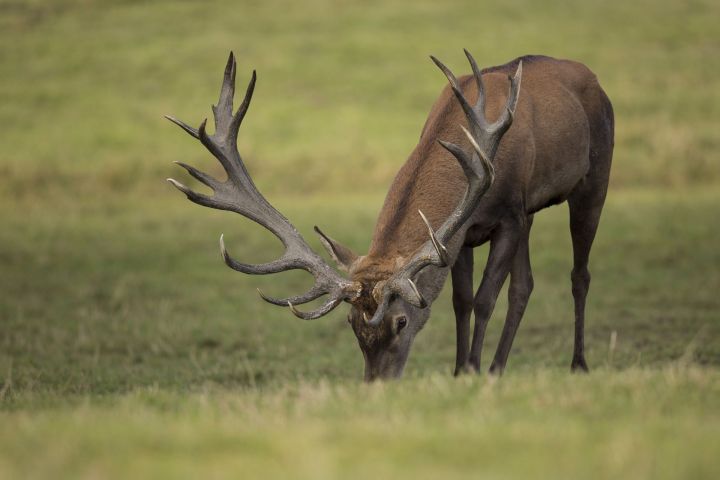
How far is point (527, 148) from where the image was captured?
848 centimetres

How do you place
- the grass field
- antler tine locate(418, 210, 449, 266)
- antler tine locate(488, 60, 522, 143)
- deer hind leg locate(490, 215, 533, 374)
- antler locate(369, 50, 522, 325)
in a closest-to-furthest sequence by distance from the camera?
the grass field
antler tine locate(418, 210, 449, 266)
antler locate(369, 50, 522, 325)
antler tine locate(488, 60, 522, 143)
deer hind leg locate(490, 215, 533, 374)

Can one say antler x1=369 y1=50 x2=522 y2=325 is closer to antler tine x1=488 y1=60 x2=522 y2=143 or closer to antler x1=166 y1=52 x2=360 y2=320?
antler tine x1=488 y1=60 x2=522 y2=143

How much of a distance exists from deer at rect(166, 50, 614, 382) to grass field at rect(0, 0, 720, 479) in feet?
2.10

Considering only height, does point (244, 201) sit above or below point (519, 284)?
above

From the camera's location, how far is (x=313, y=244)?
17531mm

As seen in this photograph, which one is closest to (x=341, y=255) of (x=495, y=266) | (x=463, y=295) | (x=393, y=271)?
(x=393, y=271)

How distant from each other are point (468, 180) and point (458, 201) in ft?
1.44

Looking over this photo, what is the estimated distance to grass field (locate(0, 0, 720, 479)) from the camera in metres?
4.46

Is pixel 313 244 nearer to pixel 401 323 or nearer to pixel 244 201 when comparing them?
pixel 244 201

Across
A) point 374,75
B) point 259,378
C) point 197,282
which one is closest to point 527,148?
point 259,378

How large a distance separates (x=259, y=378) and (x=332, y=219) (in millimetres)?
9830

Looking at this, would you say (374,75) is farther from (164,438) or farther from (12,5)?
(164,438)

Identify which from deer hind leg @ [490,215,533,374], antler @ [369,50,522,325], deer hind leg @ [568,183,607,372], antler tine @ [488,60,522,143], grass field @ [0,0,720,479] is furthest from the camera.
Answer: deer hind leg @ [568,183,607,372]

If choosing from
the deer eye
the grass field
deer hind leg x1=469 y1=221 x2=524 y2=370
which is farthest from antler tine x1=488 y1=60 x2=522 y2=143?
the grass field
